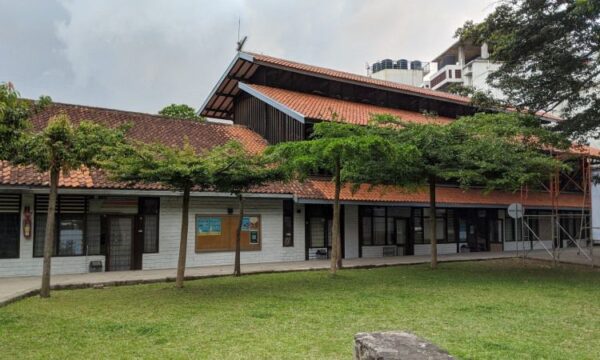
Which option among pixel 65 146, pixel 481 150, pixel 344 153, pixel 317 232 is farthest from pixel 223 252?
pixel 481 150

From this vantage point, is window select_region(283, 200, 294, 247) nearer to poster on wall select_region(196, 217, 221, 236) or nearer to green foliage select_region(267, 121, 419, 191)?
poster on wall select_region(196, 217, 221, 236)

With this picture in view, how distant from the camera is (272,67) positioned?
72.1 ft

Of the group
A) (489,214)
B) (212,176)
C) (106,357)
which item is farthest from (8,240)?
(489,214)

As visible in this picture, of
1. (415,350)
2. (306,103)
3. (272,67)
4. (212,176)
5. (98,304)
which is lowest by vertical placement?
(98,304)

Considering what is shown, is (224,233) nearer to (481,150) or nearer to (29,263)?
(29,263)

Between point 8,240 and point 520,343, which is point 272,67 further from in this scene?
point 520,343

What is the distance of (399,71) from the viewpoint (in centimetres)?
6006

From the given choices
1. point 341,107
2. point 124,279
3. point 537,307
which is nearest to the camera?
point 537,307

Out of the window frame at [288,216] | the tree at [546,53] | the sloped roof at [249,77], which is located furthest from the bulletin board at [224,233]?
the tree at [546,53]

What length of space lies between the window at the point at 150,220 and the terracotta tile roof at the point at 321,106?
6524 mm

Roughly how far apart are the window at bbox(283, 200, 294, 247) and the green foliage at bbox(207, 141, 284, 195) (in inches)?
243

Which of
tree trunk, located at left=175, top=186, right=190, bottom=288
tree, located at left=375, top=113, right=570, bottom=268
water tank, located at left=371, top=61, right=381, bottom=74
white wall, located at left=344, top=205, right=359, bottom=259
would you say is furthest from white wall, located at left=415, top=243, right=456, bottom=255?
water tank, located at left=371, top=61, right=381, bottom=74

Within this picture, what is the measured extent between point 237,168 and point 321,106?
10.3 m

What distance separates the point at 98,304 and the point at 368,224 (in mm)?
12784
